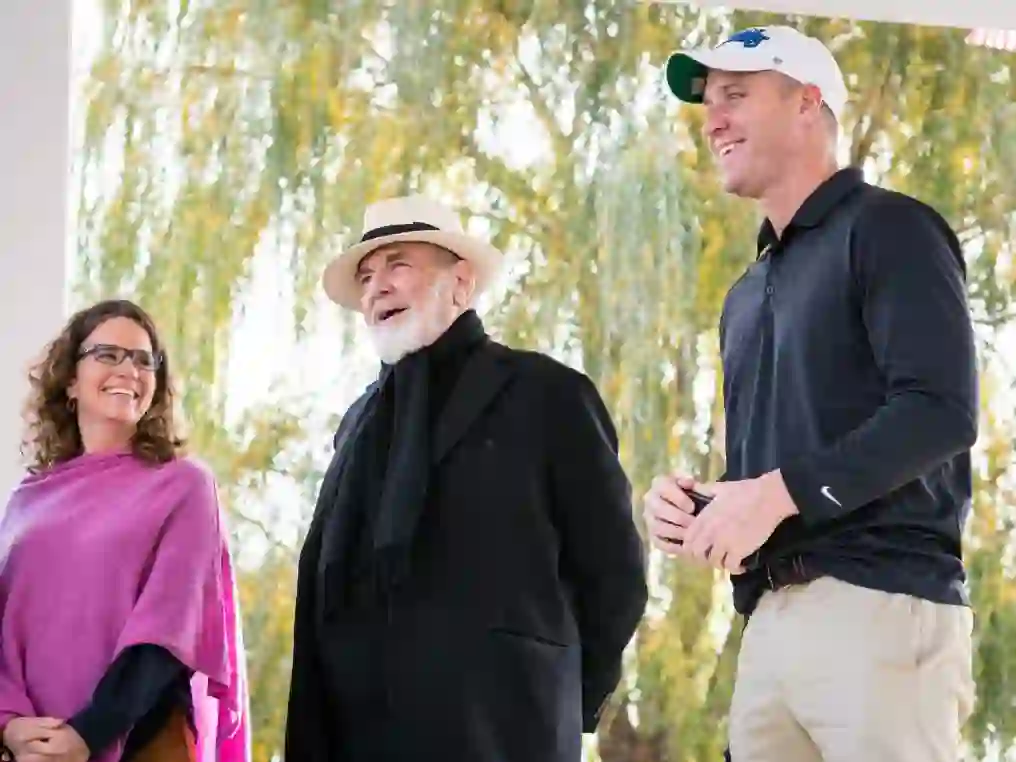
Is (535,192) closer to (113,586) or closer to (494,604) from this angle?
(494,604)

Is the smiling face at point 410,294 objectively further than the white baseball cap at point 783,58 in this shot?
Yes

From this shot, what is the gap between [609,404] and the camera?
3295 mm

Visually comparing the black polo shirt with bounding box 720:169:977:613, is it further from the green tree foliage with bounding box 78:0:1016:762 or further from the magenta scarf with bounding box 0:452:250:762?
the green tree foliage with bounding box 78:0:1016:762

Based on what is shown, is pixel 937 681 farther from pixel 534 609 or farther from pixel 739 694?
pixel 534 609

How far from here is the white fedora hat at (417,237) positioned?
234 cm

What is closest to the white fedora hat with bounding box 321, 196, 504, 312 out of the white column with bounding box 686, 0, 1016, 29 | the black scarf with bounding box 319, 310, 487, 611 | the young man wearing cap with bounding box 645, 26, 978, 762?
the black scarf with bounding box 319, 310, 487, 611

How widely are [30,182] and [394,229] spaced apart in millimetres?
1004

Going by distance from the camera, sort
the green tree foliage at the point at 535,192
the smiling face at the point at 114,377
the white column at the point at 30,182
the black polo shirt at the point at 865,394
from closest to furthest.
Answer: the black polo shirt at the point at 865,394
the smiling face at the point at 114,377
the white column at the point at 30,182
the green tree foliage at the point at 535,192

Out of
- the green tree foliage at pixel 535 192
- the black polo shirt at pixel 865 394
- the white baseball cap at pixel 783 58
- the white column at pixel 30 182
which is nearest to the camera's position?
the black polo shirt at pixel 865 394

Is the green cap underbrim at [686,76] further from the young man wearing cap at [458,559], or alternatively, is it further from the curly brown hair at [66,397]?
the curly brown hair at [66,397]

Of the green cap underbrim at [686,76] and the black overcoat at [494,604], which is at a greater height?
the green cap underbrim at [686,76]

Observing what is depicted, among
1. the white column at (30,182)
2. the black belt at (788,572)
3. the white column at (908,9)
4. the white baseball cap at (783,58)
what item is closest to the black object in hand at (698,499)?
the black belt at (788,572)

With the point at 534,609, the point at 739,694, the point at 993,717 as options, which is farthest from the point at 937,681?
the point at 993,717

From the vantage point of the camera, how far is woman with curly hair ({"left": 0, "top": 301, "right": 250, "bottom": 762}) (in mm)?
2080
